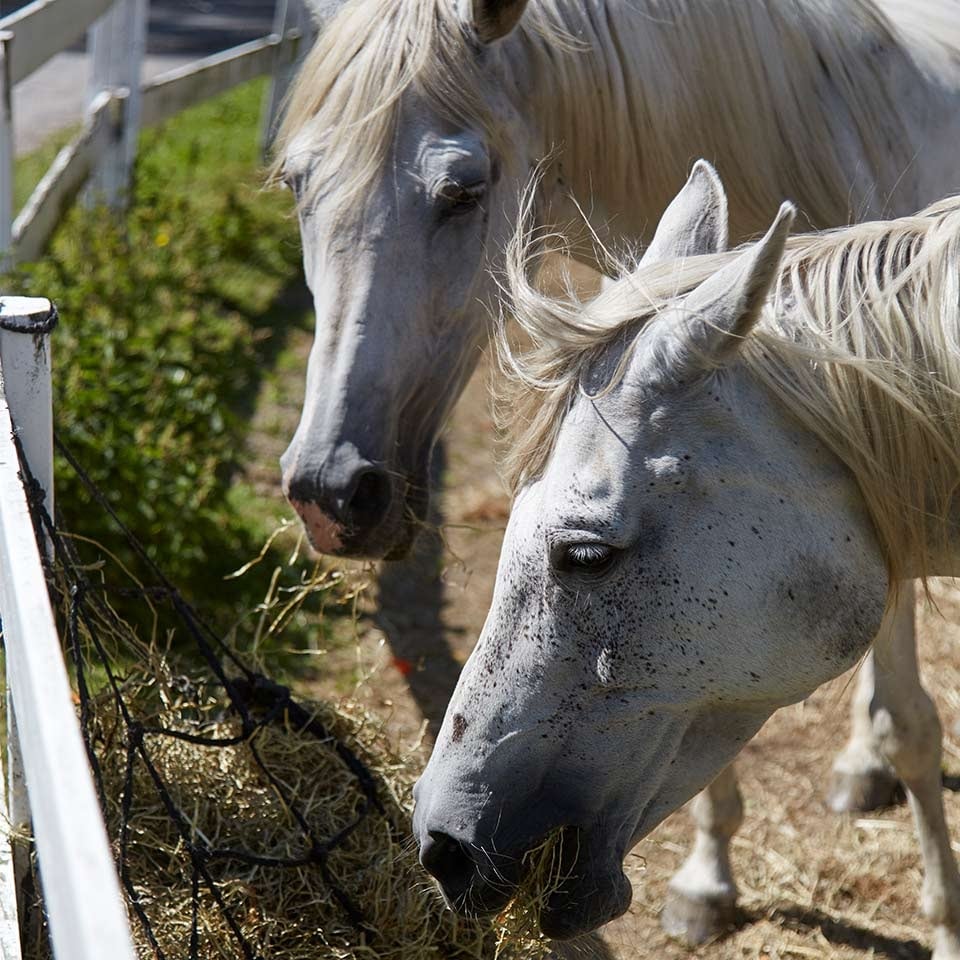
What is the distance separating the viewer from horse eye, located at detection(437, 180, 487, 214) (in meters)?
2.54

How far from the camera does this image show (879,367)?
159cm

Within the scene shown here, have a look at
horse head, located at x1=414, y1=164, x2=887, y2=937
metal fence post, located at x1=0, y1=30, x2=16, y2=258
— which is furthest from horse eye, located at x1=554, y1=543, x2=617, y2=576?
metal fence post, located at x1=0, y1=30, x2=16, y2=258

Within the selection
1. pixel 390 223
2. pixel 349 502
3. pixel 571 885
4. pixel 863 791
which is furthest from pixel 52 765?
pixel 863 791

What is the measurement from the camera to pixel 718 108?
269cm

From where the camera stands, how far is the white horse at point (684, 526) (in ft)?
5.22

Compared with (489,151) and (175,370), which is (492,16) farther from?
(175,370)

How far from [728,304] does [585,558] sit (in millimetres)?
407

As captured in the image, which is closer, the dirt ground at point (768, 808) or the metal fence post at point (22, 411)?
the metal fence post at point (22, 411)

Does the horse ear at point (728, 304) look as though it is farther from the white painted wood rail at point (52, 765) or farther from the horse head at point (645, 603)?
the white painted wood rail at point (52, 765)

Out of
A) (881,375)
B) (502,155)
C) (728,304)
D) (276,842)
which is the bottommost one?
(276,842)

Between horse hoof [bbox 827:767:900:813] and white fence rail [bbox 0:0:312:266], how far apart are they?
2606 millimetres

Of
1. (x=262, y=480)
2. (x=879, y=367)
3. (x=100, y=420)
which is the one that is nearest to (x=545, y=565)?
(x=879, y=367)

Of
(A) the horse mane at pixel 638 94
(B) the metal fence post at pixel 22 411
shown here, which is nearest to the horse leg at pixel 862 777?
(A) the horse mane at pixel 638 94

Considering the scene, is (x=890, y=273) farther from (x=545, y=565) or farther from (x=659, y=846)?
(x=659, y=846)
